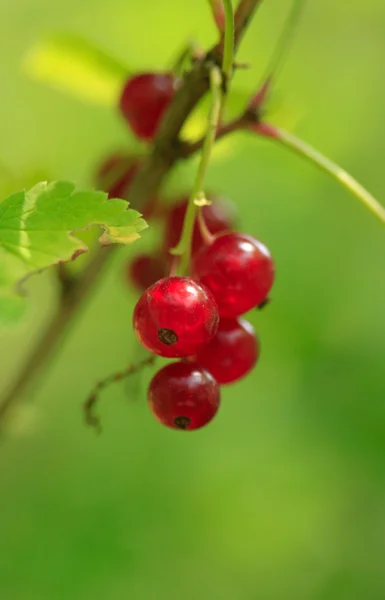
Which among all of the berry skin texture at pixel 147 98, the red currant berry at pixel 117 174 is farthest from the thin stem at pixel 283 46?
the red currant berry at pixel 117 174

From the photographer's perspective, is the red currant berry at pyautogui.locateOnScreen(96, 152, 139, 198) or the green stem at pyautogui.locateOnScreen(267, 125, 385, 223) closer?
the green stem at pyautogui.locateOnScreen(267, 125, 385, 223)

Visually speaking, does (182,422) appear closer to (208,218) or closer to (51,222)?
(51,222)

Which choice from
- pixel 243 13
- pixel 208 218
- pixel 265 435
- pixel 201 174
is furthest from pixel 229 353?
→ pixel 265 435

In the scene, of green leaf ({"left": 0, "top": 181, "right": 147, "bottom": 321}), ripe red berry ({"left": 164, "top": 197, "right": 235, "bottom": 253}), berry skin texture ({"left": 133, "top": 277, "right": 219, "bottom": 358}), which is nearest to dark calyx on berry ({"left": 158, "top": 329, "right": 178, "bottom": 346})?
berry skin texture ({"left": 133, "top": 277, "right": 219, "bottom": 358})

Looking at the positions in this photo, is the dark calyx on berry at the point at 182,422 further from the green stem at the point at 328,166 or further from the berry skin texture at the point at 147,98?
the berry skin texture at the point at 147,98

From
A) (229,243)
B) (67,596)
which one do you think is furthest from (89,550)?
(229,243)

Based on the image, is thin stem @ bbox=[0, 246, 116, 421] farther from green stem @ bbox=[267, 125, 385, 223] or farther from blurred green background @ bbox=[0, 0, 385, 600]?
blurred green background @ bbox=[0, 0, 385, 600]
